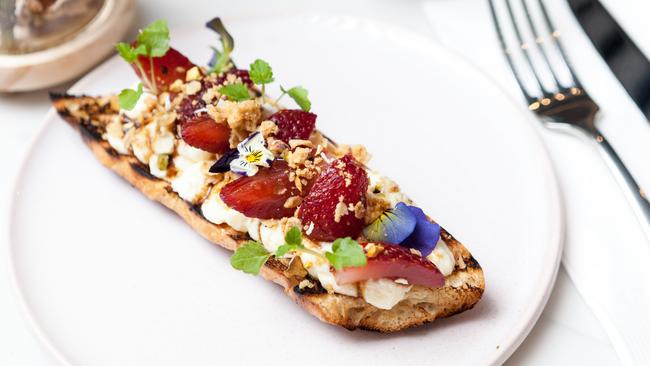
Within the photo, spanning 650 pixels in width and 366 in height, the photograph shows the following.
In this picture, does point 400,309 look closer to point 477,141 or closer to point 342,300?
point 342,300

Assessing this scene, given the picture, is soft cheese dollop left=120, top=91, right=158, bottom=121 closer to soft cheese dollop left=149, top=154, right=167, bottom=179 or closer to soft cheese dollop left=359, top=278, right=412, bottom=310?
soft cheese dollop left=149, top=154, right=167, bottom=179

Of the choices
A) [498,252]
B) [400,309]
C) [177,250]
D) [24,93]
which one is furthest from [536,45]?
[24,93]

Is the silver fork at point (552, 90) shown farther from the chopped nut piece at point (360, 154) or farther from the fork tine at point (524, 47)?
the chopped nut piece at point (360, 154)

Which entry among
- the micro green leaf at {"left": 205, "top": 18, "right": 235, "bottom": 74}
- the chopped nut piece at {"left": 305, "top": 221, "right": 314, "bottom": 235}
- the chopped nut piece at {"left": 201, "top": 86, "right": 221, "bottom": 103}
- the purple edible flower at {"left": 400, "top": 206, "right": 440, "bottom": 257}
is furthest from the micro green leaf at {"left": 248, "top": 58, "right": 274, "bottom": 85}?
the purple edible flower at {"left": 400, "top": 206, "right": 440, "bottom": 257}

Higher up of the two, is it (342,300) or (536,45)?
(536,45)

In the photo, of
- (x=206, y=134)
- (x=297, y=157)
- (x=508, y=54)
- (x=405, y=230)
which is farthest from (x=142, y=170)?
(x=508, y=54)

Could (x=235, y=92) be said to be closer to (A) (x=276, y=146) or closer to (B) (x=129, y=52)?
(A) (x=276, y=146)

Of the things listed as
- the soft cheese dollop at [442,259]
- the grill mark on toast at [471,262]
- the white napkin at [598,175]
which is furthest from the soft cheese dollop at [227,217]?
the white napkin at [598,175]
